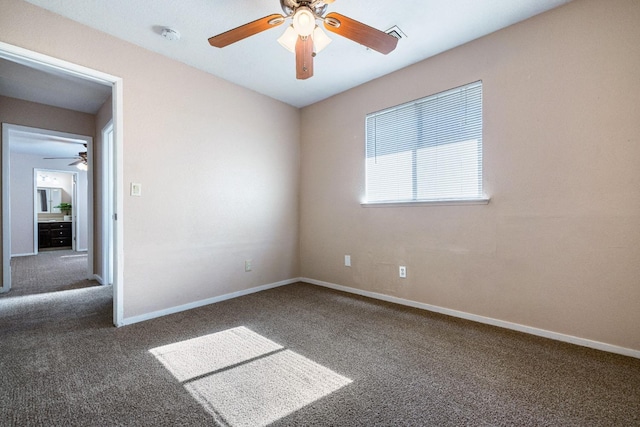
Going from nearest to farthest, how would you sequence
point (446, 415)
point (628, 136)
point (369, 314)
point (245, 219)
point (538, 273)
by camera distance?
point (446, 415), point (628, 136), point (538, 273), point (369, 314), point (245, 219)

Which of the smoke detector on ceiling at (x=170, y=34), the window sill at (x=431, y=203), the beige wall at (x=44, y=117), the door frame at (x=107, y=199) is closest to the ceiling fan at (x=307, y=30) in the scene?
the smoke detector on ceiling at (x=170, y=34)

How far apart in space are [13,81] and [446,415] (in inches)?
196

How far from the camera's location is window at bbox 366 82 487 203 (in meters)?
2.57

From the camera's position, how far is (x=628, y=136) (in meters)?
1.89

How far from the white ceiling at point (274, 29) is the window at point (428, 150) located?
477 millimetres

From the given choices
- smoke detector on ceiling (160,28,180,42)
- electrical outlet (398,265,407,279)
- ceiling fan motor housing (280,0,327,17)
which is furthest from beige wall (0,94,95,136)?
electrical outlet (398,265,407,279)

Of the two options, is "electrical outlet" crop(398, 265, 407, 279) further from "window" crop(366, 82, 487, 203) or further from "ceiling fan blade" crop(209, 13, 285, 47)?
"ceiling fan blade" crop(209, 13, 285, 47)

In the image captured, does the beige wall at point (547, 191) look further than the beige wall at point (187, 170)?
No

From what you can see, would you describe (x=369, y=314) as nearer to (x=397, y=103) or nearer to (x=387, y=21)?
(x=397, y=103)

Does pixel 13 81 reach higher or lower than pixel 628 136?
higher

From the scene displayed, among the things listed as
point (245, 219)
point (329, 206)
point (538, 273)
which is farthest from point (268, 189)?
point (538, 273)

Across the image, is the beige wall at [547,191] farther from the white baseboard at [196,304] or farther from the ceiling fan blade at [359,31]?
the white baseboard at [196,304]

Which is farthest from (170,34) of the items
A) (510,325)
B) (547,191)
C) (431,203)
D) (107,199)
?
(510,325)

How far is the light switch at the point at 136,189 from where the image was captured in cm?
258
